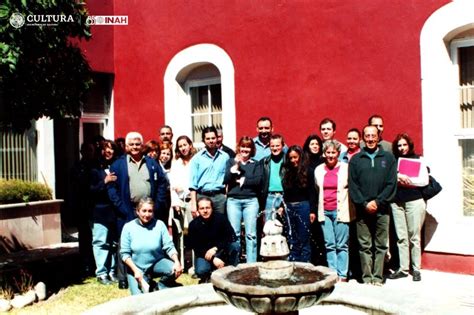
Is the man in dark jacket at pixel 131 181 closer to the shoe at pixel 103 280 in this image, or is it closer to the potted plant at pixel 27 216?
the shoe at pixel 103 280

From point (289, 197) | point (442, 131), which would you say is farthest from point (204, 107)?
point (442, 131)

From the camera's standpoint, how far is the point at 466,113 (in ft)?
25.6

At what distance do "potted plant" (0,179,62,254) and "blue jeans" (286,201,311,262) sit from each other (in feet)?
16.8

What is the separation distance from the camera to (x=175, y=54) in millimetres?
10594

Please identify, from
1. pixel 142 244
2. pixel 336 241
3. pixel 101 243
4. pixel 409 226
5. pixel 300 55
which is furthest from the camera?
pixel 300 55

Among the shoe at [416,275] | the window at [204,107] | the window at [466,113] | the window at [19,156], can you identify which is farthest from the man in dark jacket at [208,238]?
the window at [19,156]

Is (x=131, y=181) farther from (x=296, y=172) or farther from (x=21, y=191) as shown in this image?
(x=21, y=191)

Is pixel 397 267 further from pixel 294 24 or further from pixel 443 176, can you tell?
pixel 294 24

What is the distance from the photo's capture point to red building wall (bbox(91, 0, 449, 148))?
26.0ft

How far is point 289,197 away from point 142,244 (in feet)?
6.32

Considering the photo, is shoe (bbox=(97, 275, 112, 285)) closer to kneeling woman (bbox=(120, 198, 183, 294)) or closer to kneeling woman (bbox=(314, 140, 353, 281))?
kneeling woman (bbox=(120, 198, 183, 294))

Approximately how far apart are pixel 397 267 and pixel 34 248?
610cm

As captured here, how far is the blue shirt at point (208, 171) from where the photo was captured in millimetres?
7648

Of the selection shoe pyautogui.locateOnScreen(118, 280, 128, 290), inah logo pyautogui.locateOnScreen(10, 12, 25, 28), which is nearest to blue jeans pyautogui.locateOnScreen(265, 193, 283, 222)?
shoe pyautogui.locateOnScreen(118, 280, 128, 290)
